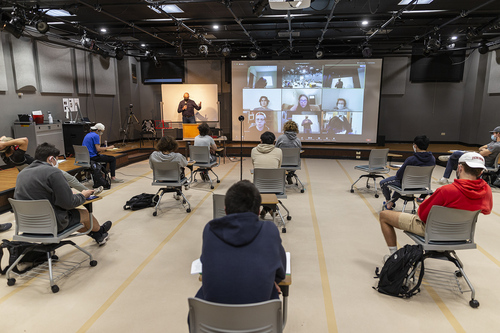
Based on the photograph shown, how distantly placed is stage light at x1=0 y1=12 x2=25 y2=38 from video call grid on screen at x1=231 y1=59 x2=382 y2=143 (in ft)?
21.8

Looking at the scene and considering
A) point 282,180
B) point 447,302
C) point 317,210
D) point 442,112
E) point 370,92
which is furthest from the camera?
point 442,112

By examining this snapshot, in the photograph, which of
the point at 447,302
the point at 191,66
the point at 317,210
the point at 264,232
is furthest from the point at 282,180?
the point at 191,66

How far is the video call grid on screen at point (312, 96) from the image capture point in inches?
442

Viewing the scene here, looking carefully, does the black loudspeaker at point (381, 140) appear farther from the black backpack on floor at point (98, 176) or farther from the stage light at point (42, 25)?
the stage light at point (42, 25)

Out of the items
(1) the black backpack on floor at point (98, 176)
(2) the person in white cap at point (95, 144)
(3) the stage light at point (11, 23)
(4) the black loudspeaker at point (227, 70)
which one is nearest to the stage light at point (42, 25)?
(3) the stage light at point (11, 23)

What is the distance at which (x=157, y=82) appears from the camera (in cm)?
1336

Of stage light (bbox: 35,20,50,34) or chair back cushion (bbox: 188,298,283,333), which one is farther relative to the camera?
stage light (bbox: 35,20,50,34)

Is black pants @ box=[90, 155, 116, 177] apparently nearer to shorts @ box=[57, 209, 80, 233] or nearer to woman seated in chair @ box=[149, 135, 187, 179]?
woman seated in chair @ box=[149, 135, 187, 179]

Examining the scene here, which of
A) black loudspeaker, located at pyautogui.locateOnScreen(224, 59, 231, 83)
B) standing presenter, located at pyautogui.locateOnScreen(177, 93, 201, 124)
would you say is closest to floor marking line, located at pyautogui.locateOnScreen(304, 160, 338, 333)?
standing presenter, located at pyautogui.locateOnScreen(177, 93, 201, 124)

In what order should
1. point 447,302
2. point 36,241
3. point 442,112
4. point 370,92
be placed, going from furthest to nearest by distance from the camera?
point 442,112 < point 370,92 < point 36,241 < point 447,302

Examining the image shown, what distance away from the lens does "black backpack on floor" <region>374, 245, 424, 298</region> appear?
292 centimetres

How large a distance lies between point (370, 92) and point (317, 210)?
7.37 m

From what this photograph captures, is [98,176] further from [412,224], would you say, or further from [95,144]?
[412,224]

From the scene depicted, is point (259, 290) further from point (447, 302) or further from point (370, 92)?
point (370, 92)
